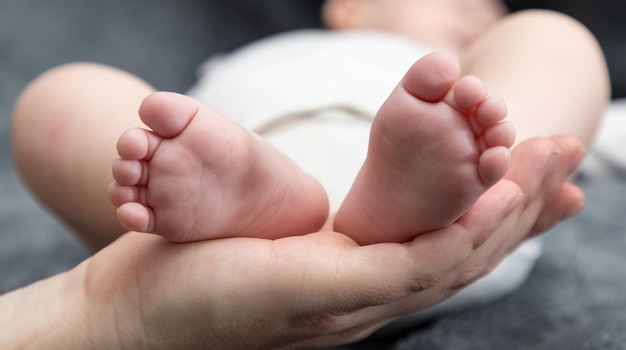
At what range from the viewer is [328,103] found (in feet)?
2.86

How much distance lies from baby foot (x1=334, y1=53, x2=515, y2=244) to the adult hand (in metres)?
0.03

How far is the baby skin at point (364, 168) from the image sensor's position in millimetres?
494

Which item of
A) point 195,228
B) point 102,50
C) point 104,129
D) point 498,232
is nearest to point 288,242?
point 195,228

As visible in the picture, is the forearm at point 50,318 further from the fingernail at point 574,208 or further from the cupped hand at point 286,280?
the fingernail at point 574,208

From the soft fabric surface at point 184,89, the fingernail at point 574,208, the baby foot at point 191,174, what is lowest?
the soft fabric surface at point 184,89

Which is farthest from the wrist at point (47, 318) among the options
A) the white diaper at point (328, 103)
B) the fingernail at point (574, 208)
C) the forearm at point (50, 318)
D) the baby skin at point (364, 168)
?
the fingernail at point (574, 208)

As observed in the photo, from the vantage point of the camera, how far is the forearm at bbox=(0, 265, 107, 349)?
59 centimetres

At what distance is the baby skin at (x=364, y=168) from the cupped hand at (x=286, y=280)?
0.02 m

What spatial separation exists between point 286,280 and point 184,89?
1125mm

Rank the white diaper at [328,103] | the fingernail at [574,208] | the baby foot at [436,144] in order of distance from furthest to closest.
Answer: the white diaper at [328,103] < the fingernail at [574,208] < the baby foot at [436,144]

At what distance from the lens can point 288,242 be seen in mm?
568

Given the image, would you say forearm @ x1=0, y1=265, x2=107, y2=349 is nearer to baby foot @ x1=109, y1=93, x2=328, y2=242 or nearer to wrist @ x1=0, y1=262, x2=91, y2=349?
wrist @ x1=0, y1=262, x2=91, y2=349

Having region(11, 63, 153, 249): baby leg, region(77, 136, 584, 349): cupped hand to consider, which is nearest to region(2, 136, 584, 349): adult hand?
region(77, 136, 584, 349): cupped hand

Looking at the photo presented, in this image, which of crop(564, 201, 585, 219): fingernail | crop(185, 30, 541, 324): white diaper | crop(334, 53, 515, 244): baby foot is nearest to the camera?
crop(334, 53, 515, 244): baby foot
